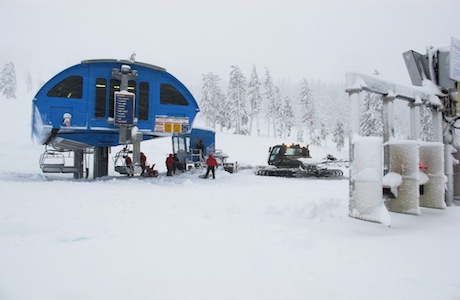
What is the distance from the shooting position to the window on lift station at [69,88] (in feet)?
43.4

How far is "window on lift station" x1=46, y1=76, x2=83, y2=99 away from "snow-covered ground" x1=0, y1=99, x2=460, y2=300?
766 cm

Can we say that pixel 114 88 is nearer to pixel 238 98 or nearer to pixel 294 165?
pixel 294 165

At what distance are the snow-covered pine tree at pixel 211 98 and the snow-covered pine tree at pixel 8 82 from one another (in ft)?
177

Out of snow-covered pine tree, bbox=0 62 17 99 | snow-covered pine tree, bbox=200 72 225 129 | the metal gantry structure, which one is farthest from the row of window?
snow-covered pine tree, bbox=0 62 17 99

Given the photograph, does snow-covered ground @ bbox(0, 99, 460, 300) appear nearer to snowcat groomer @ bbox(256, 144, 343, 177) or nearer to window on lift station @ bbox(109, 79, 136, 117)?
window on lift station @ bbox(109, 79, 136, 117)

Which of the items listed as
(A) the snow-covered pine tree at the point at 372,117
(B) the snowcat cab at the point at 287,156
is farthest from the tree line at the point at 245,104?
(B) the snowcat cab at the point at 287,156

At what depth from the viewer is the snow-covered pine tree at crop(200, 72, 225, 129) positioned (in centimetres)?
6944

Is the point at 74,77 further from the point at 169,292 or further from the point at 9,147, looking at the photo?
the point at 9,147

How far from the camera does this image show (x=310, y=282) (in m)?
3.12

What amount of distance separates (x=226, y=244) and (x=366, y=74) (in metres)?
5.14

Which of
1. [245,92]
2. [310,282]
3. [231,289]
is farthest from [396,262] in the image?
[245,92]

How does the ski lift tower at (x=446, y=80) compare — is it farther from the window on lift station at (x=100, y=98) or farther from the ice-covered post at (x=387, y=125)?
the window on lift station at (x=100, y=98)

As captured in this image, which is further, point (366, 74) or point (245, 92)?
point (245, 92)

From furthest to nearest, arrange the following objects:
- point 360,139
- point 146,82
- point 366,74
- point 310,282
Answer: point 146,82
point 366,74
point 360,139
point 310,282
